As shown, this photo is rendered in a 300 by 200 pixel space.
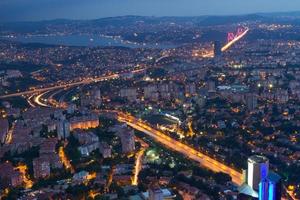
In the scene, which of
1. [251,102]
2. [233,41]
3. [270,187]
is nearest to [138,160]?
[251,102]

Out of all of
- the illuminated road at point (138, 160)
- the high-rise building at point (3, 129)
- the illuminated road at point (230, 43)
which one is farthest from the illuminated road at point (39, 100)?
the illuminated road at point (230, 43)

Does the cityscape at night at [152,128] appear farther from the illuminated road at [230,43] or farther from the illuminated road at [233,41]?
the illuminated road at [233,41]

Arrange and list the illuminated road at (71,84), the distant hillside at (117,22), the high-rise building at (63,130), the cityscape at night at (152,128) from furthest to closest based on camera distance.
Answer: the distant hillside at (117,22) < the illuminated road at (71,84) < the high-rise building at (63,130) < the cityscape at night at (152,128)

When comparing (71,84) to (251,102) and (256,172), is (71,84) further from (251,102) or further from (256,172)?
(256,172)

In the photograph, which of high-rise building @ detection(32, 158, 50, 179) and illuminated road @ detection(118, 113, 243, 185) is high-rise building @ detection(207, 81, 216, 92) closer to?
illuminated road @ detection(118, 113, 243, 185)

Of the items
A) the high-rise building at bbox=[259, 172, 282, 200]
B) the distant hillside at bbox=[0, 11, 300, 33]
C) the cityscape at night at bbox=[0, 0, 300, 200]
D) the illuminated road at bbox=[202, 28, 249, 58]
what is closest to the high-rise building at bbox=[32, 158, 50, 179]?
the cityscape at night at bbox=[0, 0, 300, 200]

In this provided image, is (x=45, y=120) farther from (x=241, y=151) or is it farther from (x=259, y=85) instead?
(x=259, y=85)
